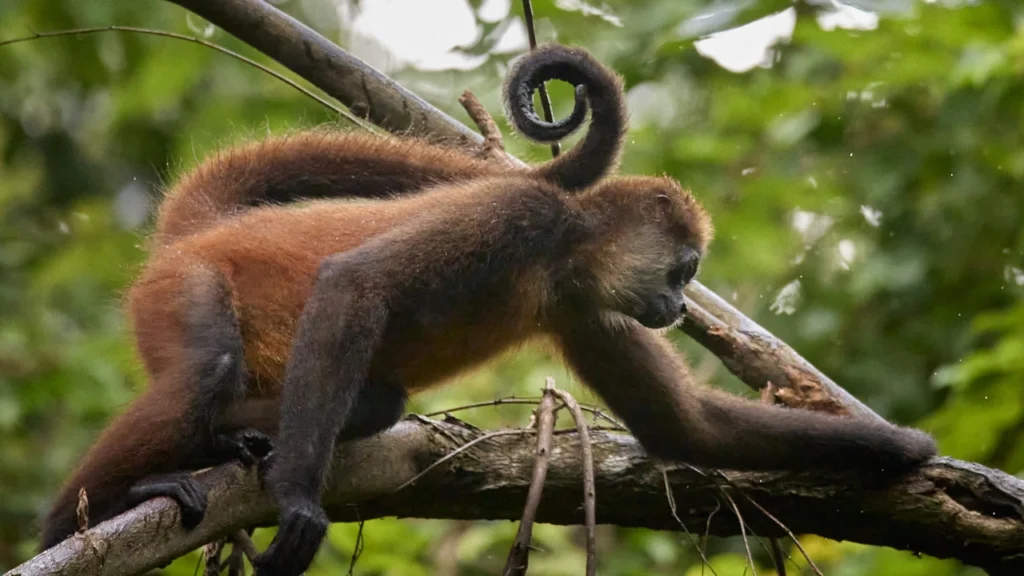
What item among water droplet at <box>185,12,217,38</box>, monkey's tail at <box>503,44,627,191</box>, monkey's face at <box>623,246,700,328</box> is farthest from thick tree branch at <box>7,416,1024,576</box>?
water droplet at <box>185,12,217,38</box>

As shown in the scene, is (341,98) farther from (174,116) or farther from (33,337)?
(174,116)

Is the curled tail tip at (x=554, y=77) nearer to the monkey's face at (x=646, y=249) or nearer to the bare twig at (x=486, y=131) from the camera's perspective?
the monkey's face at (x=646, y=249)

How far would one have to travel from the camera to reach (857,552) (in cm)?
826

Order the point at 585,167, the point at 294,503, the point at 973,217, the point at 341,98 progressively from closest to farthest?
the point at 294,503 < the point at 585,167 < the point at 341,98 < the point at 973,217

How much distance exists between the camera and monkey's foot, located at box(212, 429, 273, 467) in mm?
4852

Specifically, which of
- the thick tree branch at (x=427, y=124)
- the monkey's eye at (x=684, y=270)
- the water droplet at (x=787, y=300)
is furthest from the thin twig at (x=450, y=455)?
the water droplet at (x=787, y=300)

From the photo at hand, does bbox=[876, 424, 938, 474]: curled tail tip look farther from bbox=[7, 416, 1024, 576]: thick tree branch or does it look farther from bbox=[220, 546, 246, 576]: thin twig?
bbox=[220, 546, 246, 576]: thin twig

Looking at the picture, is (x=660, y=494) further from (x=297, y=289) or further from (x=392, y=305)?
(x=297, y=289)

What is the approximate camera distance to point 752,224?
31.4 ft

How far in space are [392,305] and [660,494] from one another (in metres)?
1.71

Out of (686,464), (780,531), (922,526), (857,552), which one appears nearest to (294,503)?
(686,464)

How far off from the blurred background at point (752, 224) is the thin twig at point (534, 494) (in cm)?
278

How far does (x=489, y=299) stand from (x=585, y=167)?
936mm

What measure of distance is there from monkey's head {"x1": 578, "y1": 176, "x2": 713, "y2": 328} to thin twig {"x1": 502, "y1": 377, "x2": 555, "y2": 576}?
1021 mm
